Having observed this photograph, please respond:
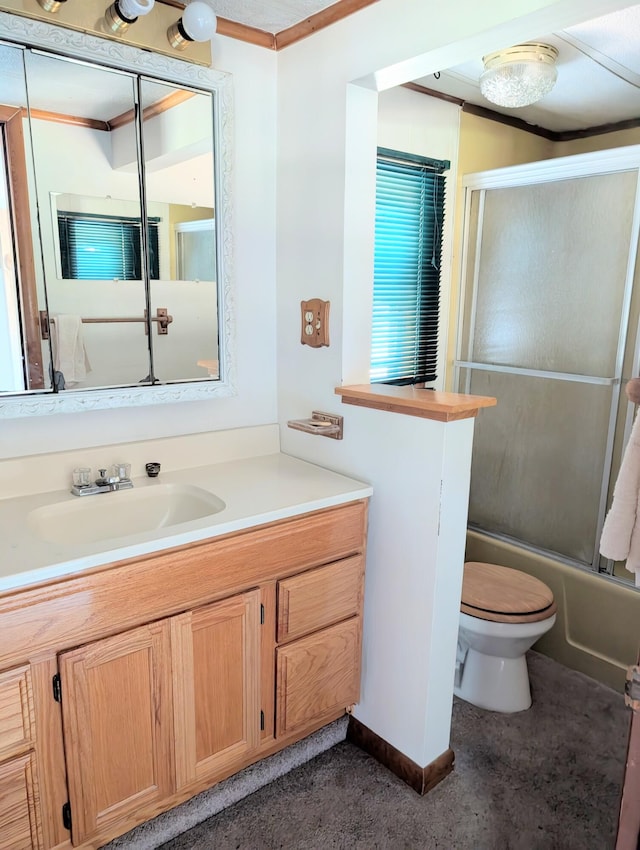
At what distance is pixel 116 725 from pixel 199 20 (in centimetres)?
175

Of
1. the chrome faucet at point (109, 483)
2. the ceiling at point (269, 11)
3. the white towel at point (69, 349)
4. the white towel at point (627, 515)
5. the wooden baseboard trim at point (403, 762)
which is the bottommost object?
the wooden baseboard trim at point (403, 762)

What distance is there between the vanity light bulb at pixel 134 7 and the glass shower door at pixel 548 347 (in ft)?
5.10

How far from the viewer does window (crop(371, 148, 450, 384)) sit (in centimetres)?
239

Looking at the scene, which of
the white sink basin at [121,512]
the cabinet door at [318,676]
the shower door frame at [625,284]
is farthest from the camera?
the shower door frame at [625,284]

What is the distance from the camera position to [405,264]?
2.49 m

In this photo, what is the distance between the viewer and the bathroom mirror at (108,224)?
1.51 m

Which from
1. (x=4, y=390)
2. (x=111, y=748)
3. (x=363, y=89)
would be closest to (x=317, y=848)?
(x=111, y=748)

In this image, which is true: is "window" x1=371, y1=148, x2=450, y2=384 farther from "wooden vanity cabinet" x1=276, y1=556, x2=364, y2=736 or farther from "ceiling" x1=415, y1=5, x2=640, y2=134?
"wooden vanity cabinet" x1=276, y1=556, x2=364, y2=736

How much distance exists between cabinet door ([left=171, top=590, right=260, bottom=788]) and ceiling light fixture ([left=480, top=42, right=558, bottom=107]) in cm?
185

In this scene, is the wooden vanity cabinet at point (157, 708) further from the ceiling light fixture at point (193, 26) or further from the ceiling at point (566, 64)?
the ceiling at point (566, 64)

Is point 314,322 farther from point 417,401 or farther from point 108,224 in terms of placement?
point 108,224

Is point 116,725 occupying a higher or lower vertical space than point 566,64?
lower

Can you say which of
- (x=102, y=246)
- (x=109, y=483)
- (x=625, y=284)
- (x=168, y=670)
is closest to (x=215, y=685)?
(x=168, y=670)

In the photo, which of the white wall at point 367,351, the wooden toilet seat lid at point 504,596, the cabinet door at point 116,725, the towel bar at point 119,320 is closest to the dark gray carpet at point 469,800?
the white wall at point 367,351
